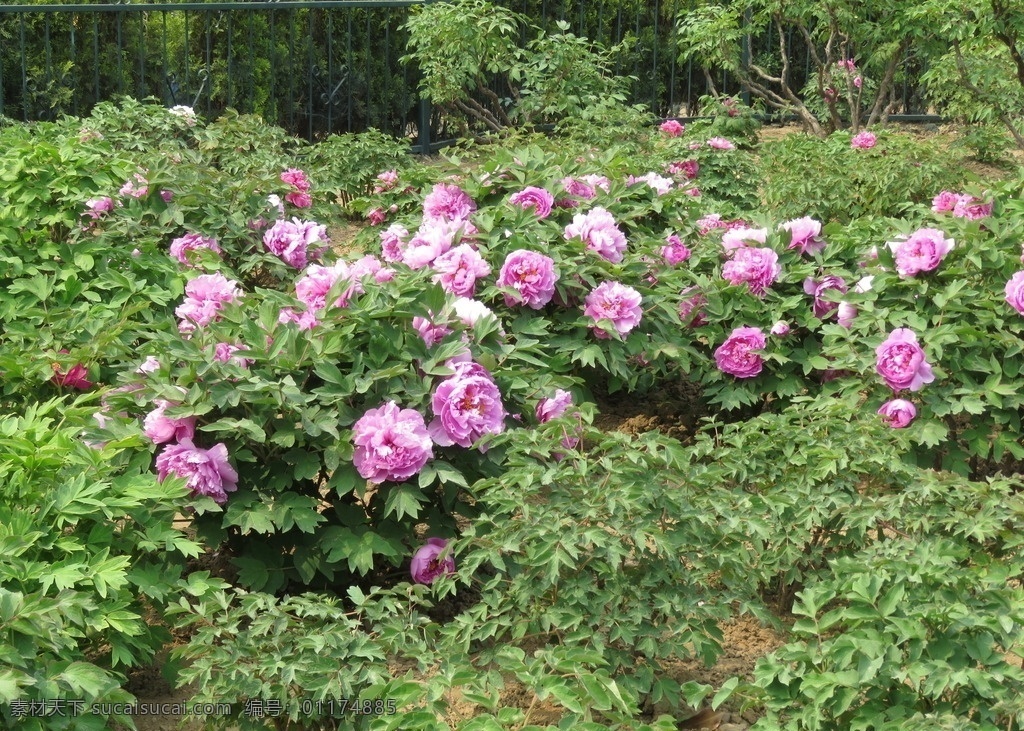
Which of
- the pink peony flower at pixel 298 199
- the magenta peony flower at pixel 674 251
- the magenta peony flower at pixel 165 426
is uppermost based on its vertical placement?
the magenta peony flower at pixel 674 251

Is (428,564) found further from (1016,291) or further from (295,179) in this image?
(295,179)

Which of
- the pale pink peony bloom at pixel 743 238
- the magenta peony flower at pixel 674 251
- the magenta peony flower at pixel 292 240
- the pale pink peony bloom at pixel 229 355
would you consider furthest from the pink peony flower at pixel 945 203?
the pale pink peony bloom at pixel 229 355

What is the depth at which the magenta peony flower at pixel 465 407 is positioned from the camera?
3295 millimetres

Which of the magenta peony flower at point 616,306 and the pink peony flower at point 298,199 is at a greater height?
the magenta peony flower at point 616,306

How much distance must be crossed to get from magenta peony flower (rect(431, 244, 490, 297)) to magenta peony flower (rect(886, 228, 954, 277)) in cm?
134

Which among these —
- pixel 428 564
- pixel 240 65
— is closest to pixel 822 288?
pixel 428 564

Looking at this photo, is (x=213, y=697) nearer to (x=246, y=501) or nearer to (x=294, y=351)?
(x=246, y=501)

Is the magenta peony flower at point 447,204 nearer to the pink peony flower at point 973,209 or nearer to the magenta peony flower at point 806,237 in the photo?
the magenta peony flower at point 806,237

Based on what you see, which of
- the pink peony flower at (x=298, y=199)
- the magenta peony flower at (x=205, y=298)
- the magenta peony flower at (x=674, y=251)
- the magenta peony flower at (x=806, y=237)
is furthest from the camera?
the pink peony flower at (x=298, y=199)

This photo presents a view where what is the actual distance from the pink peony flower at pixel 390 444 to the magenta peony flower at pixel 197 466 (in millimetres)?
326

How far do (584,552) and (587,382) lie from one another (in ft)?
5.16

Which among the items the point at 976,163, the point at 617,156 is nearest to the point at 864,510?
the point at 617,156

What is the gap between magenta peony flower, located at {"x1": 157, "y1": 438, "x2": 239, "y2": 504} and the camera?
10.4 feet

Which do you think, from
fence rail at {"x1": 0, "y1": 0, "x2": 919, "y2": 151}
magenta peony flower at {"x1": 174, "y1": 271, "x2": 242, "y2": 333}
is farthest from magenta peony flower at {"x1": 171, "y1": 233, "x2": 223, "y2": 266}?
fence rail at {"x1": 0, "y1": 0, "x2": 919, "y2": 151}
